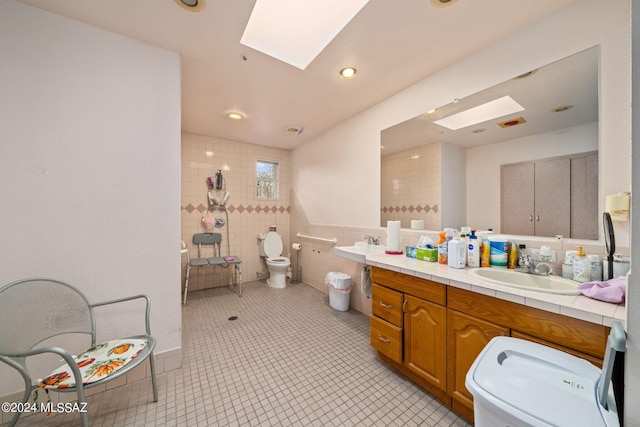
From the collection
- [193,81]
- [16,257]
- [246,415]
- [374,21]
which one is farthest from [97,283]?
[374,21]

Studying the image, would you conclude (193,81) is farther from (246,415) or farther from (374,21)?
(246,415)

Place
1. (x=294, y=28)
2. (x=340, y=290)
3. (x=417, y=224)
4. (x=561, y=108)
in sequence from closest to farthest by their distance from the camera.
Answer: (x=561, y=108) → (x=294, y=28) → (x=417, y=224) → (x=340, y=290)

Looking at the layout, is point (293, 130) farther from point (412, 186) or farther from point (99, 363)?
point (99, 363)

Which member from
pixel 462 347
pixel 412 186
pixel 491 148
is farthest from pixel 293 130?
pixel 462 347

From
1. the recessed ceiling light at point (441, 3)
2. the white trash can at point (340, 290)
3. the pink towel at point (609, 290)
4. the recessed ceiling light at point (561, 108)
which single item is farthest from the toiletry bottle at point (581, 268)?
the white trash can at point (340, 290)

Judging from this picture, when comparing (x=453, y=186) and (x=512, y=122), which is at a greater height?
(x=512, y=122)

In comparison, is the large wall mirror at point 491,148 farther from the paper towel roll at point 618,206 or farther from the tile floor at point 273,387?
the tile floor at point 273,387

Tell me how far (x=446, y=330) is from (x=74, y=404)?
7.40 feet

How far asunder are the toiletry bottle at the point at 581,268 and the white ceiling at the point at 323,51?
1.46 metres

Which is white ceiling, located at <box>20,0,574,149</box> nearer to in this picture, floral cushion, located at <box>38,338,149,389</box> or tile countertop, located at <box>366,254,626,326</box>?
tile countertop, located at <box>366,254,626,326</box>

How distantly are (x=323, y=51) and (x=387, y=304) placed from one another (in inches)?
78.7

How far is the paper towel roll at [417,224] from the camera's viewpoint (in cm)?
222

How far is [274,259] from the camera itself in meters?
3.83

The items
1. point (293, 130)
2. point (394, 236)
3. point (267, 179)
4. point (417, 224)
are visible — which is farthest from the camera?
point (267, 179)
